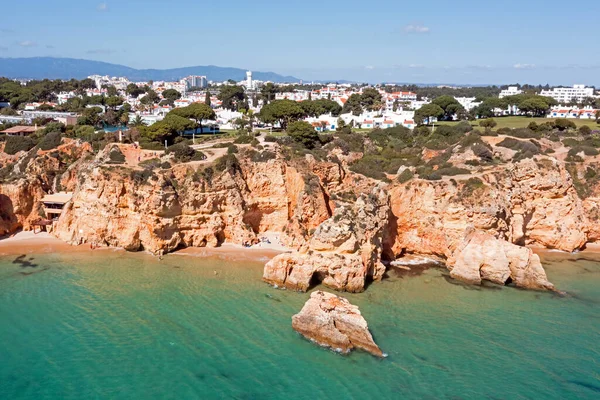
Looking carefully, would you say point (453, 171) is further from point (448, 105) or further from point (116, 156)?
point (448, 105)

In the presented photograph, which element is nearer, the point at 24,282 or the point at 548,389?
the point at 548,389

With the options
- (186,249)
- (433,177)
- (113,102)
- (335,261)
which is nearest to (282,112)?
(433,177)

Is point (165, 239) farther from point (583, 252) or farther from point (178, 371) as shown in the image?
point (583, 252)

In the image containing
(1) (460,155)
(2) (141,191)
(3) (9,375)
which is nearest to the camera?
(3) (9,375)

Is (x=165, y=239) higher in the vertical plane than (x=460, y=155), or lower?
lower

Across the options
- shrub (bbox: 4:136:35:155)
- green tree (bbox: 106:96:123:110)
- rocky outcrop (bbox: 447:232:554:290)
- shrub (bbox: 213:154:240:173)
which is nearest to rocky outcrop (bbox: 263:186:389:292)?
rocky outcrop (bbox: 447:232:554:290)

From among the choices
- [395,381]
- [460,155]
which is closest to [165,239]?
[395,381]

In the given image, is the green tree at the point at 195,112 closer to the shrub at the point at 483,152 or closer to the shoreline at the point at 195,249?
the shoreline at the point at 195,249
